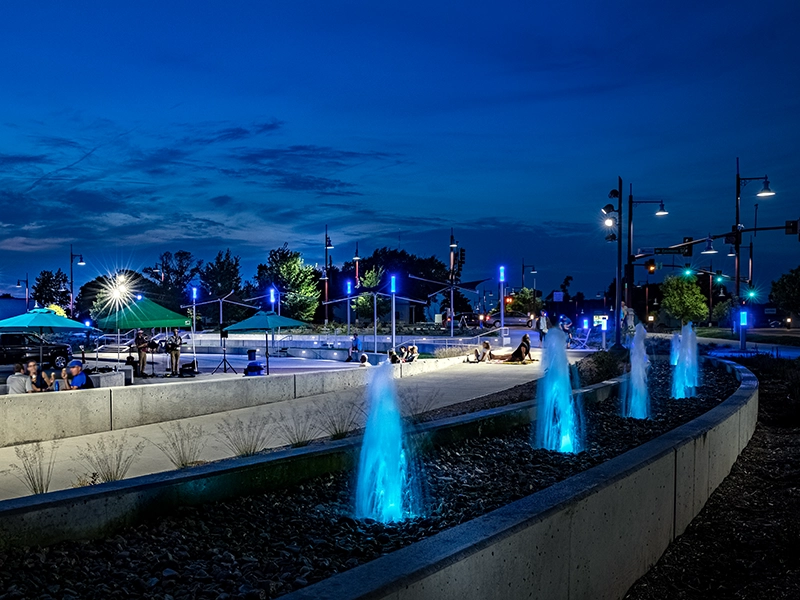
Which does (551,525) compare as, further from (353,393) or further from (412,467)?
(353,393)

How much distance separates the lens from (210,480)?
5.73 m

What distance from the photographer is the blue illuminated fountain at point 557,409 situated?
9172mm

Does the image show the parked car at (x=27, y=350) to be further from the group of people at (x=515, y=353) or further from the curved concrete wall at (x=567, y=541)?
the curved concrete wall at (x=567, y=541)

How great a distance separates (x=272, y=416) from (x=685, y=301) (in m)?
60.5

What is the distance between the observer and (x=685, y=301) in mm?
67125

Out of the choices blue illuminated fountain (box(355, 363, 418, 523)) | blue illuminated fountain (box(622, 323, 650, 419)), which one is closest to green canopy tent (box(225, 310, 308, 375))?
blue illuminated fountain (box(622, 323, 650, 419))

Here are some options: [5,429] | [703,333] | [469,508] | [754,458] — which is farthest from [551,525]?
[703,333]

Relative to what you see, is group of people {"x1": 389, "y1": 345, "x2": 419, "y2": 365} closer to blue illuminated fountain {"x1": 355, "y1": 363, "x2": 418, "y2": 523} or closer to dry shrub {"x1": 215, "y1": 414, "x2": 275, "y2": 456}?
dry shrub {"x1": 215, "y1": 414, "x2": 275, "y2": 456}

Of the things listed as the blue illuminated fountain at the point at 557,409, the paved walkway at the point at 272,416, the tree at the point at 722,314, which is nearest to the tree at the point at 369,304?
the tree at the point at 722,314

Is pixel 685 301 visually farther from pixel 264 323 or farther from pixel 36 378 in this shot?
pixel 36 378

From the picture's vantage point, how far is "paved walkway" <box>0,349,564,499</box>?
9.02 metres

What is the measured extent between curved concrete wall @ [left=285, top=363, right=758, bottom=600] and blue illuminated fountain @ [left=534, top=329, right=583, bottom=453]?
2035mm

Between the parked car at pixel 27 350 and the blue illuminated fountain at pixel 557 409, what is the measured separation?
2379 centimetres

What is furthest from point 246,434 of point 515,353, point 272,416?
point 515,353
